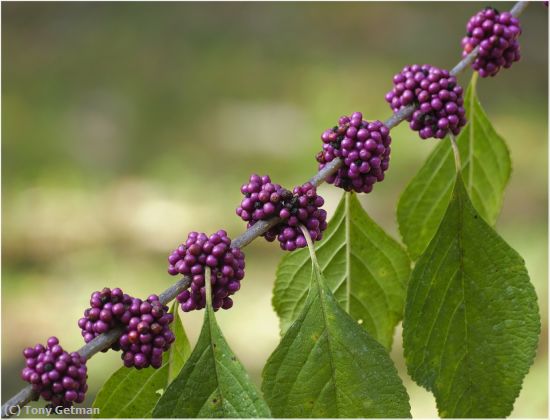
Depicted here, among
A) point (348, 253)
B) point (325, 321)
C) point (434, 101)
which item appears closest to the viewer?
point (325, 321)

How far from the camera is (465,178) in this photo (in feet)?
7.16

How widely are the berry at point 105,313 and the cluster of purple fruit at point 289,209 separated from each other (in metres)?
0.30

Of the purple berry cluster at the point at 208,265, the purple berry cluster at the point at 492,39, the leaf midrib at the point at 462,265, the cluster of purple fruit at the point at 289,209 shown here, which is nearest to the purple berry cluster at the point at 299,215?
the cluster of purple fruit at the point at 289,209

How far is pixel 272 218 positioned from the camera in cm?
151

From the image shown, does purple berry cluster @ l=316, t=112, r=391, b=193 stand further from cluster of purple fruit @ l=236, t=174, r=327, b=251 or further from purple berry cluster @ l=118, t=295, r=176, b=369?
purple berry cluster @ l=118, t=295, r=176, b=369

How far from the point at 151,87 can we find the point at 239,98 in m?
1.19

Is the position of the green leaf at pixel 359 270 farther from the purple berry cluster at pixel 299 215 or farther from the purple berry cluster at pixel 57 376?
the purple berry cluster at pixel 57 376

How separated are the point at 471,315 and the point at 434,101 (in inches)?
19.8

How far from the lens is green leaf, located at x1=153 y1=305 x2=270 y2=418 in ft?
4.30

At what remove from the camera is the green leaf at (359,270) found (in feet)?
6.14

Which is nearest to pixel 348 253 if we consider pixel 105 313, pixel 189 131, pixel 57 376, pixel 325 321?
pixel 325 321

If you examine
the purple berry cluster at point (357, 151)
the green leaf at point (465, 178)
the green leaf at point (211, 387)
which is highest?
the green leaf at point (465, 178)

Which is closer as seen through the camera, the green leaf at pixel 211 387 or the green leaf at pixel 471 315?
the green leaf at pixel 211 387

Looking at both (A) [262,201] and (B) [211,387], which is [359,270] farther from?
(B) [211,387]
